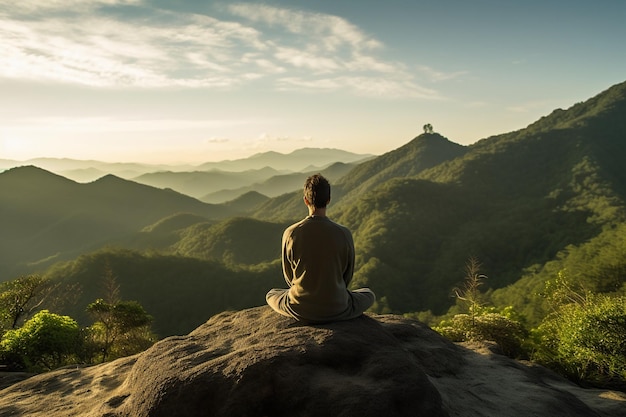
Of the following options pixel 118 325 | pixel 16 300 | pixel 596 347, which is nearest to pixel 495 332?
pixel 596 347

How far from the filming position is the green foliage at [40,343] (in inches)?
603

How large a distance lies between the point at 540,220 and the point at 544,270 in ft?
97.8

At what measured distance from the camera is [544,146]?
525 ft

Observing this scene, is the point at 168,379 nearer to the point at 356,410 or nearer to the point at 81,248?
the point at 356,410

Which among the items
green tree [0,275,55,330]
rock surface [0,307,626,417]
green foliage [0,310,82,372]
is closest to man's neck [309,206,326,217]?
rock surface [0,307,626,417]

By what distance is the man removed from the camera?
6.54 m

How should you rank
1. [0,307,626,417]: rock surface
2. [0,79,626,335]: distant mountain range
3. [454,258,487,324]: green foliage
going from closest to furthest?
1. [0,307,626,417]: rock surface
2. [454,258,487,324]: green foliage
3. [0,79,626,335]: distant mountain range

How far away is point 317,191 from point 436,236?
11214 centimetres

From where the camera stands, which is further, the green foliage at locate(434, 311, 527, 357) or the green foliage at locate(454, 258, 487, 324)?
the green foliage at locate(454, 258, 487, 324)

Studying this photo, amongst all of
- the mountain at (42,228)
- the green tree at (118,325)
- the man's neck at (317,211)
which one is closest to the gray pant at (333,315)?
the man's neck at (317,211)

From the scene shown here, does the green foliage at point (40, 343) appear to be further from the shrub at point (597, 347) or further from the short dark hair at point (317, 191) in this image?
the shrub at point (597, 347)

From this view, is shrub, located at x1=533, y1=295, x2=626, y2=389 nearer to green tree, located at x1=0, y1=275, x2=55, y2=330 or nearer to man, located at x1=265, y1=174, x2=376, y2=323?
man, located at x1=265, y1=174, x2=376, y2=323

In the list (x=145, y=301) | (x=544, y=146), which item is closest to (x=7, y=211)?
(x=145, y=301)

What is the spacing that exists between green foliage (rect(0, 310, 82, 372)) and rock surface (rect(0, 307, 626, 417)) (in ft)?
24.7
